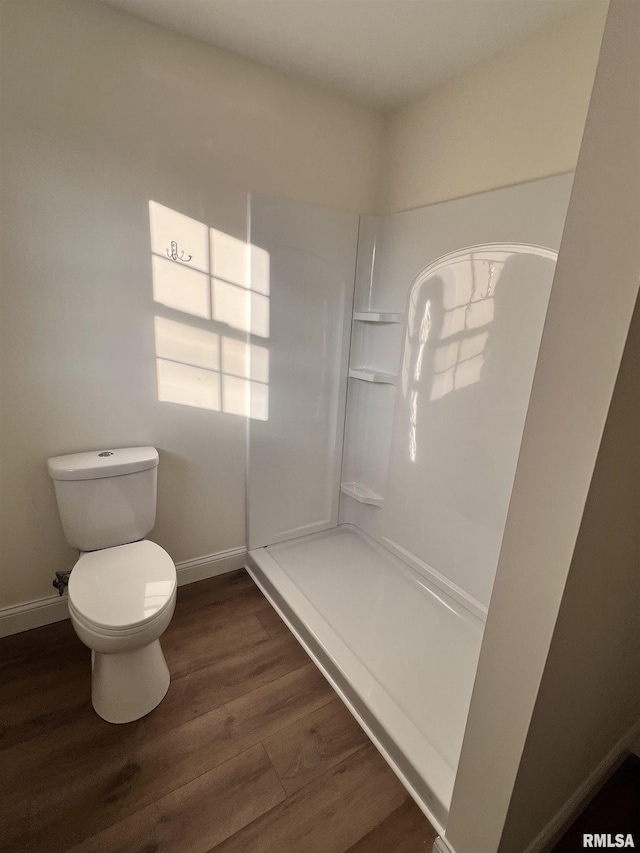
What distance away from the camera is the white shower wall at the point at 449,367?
5.25ft

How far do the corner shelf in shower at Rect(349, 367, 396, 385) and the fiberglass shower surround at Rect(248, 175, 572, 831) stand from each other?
11mm

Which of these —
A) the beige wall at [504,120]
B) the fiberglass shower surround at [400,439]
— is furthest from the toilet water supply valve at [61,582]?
the beige wall at [504,120]

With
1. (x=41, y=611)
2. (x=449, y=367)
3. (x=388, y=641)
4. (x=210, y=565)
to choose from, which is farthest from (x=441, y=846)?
(x=41, y=611)

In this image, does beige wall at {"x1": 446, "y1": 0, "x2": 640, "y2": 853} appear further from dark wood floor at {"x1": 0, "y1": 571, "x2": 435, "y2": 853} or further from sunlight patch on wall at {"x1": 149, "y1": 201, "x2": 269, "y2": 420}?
sunlight patch on wall at {"x1": 149, "y1": 201, "x2": 269, "y2": 420}

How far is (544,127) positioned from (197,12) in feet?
4.22

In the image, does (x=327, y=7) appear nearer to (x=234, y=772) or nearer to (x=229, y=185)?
(x=229, y=185)

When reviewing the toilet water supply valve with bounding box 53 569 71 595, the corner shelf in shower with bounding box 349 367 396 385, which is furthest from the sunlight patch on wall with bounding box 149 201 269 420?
the toilet water supply valve with bounding box 53 569 71 595

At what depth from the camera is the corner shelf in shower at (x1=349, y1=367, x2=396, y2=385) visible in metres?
2.19

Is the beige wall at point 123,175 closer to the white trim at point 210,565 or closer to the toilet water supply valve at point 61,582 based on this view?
the toilet water supply valve at point 61,582

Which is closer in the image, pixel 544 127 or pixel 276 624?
pixel 544 127

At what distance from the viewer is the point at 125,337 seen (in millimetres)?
1721

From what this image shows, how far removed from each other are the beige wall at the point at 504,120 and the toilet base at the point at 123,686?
2.23 metres

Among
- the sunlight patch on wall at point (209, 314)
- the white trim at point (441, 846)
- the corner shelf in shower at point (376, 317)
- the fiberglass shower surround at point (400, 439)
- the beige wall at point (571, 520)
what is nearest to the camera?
the beige wall at point (571, 520)

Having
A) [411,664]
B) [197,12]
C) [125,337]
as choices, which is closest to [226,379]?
[125,337]
